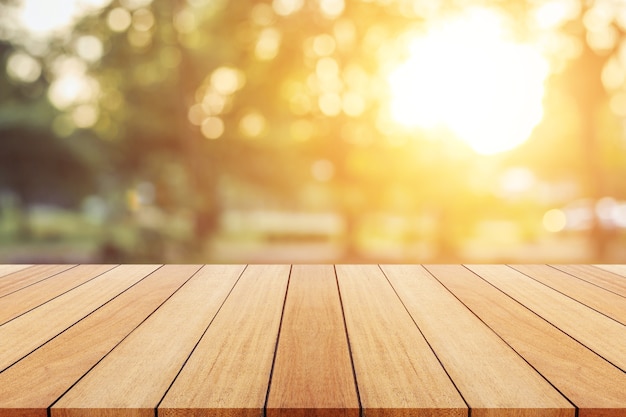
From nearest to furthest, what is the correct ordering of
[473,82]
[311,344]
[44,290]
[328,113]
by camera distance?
1. [311,344]
2. [44,290]
3. [473,82]
4. [328,113]

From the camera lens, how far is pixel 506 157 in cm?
862

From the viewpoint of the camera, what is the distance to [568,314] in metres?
1.75

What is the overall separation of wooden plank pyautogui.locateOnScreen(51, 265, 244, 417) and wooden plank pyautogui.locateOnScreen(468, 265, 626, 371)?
0.96 m

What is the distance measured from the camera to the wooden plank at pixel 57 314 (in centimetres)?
142

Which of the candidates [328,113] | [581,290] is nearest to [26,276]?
[581,290]

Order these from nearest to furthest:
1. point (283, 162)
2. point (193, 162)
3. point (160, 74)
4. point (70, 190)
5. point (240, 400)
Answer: point (240, 400) → point (193, 162) → point (160, 74) → point (283, 162) → point (70, 190)

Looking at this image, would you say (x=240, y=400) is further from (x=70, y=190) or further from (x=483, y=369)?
(x=70, y=190)

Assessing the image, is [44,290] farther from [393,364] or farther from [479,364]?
[479,364]

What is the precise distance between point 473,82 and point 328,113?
6.94 ft

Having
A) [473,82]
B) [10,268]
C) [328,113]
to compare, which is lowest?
[10,268]

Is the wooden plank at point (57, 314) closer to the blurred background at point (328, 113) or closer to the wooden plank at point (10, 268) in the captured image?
the wooden plank at point (10, 268)

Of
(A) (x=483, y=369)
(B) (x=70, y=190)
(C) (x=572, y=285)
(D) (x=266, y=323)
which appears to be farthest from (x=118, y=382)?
(B) (x=70, y=190)

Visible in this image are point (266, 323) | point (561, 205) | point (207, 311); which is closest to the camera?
point (266, 323)

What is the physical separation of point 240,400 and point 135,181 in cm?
838
